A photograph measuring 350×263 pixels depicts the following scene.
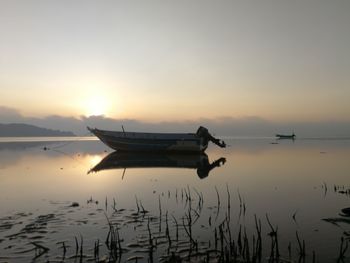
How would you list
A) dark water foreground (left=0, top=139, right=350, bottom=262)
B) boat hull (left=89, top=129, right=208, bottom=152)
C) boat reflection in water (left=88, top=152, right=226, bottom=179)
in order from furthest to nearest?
boat hull (left=89, top=129, right=208, bottom=152) < boat reflection in water (left=88, top=152, right=226, bottom=179) < dark water foreground (left=0, top=139, right=350, bottom=262)

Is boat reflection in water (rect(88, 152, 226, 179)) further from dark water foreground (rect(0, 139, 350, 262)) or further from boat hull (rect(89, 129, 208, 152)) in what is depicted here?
dark water foreground (rect(0, 139, 350, 262))

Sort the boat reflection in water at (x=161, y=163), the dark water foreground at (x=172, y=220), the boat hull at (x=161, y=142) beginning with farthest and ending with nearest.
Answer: the boat hull at (x=161, y=142) < the boat reflection in water at (x=161, y=163) < the dark water foreground at (x=172, y=220)

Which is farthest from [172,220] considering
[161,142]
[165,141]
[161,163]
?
[161,142]

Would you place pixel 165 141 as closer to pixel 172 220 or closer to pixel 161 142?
pixel 161 142

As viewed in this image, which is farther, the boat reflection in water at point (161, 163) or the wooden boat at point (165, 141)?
the wooden boat at point (165, 141)

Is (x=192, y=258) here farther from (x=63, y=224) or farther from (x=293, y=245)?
(x=63, y=224)

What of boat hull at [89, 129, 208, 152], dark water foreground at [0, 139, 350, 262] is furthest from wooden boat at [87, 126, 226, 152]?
dark water foreground at [0, 139, 350, 262]

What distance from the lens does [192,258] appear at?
8.09 metres

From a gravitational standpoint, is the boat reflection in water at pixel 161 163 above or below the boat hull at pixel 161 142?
below

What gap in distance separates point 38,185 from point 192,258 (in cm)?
1597

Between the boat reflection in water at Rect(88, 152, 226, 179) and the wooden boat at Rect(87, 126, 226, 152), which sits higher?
the wooden boat at Rect(87, 126, 226, 152)

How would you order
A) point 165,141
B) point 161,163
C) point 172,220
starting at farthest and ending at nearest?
point 165,141 → point 161,163 → point 172,220

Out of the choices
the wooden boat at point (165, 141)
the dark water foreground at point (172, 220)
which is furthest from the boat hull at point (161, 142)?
the dark water foreground at point (172, 220)

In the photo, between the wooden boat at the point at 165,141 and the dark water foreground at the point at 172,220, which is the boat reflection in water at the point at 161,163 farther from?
the dark water foreground at the point at 172,220
